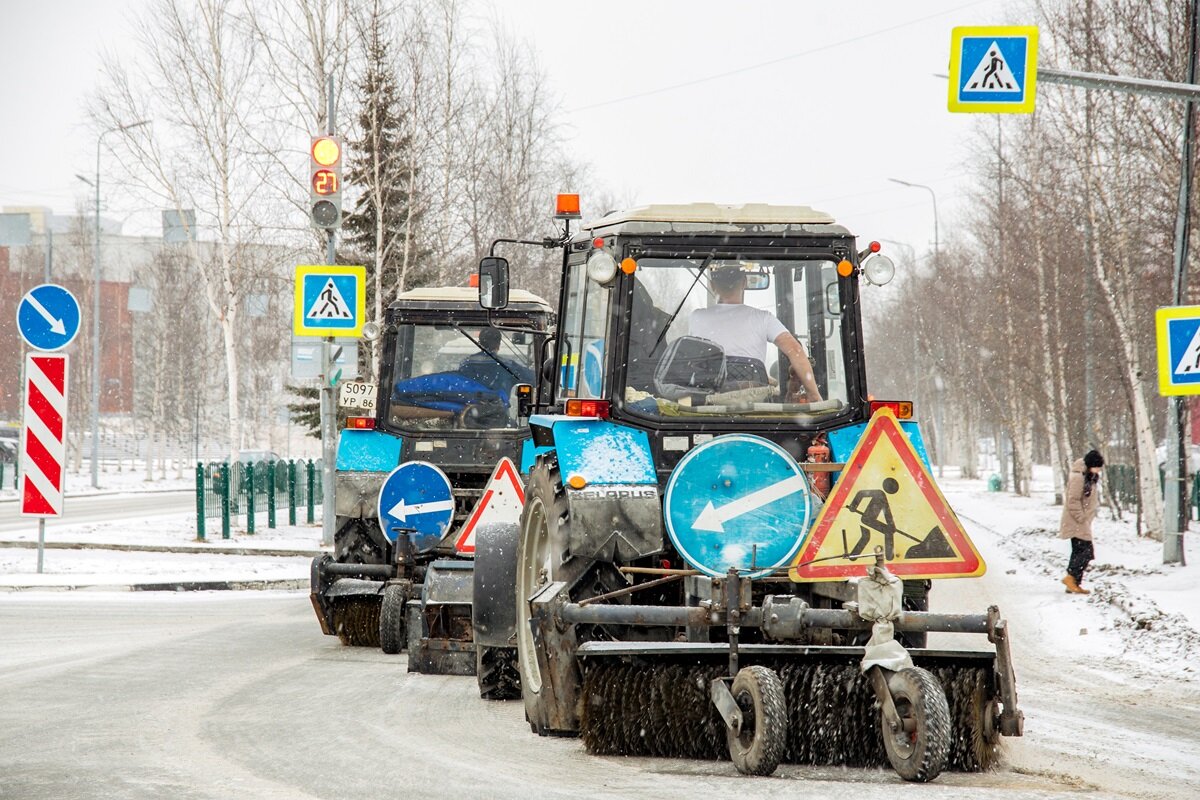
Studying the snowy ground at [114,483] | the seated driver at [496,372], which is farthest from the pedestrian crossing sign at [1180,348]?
the snowy ground at [114,483]

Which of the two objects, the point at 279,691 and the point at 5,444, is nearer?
the point at 279,691

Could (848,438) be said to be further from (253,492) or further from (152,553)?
(253,492)

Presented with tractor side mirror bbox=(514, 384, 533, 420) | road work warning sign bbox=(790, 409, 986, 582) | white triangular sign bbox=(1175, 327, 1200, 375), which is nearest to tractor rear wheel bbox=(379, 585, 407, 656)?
tractor side mirror bbox=(514, 384, 533, 420)

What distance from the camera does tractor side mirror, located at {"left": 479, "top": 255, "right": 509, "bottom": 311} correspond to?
8289mm

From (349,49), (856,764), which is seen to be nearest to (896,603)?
(856,764)

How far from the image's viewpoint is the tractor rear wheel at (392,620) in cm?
1073

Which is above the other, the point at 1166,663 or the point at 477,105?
the point at 477,105

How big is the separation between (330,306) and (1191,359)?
928 cm

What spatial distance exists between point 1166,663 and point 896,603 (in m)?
5.95

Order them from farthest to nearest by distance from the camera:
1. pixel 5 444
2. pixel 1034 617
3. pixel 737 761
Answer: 1. pixel 5 444
2. pixel 1034 617
3. pixel 737 761

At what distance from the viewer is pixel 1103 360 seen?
115 ft

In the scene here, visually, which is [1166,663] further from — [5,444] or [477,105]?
[5,444]

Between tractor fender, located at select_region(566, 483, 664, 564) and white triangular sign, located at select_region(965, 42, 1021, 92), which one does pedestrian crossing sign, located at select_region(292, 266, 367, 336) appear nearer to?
white triangular sign, located at select_region(965, 42, 1021, 92)

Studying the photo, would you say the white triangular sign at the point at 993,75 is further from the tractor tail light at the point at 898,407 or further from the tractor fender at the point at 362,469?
the tractor tail light at the point at 898,407
